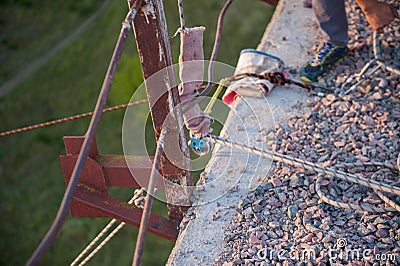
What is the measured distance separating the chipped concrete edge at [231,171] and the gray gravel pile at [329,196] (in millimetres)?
54

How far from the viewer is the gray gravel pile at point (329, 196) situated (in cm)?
204

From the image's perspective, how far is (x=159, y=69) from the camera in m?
2.04

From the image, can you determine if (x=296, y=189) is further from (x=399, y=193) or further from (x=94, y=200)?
(x=94, y=200)

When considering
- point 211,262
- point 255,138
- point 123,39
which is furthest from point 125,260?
point 123,39

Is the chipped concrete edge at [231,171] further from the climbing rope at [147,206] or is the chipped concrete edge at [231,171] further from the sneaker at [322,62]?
the climbing rope at [147,206]

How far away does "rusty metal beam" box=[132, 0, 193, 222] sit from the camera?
1928 mm

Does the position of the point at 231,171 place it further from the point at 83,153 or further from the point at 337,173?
the point at 83,153

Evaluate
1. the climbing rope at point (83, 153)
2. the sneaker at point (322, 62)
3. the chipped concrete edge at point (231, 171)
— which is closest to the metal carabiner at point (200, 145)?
the chipped concrete edge at point (231, 171)

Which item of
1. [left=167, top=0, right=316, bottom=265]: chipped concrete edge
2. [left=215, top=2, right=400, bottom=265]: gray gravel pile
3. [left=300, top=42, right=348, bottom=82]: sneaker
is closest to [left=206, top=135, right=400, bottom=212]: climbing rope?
[left=215, top=2, right=400, bottom=265]: gray gravel pile

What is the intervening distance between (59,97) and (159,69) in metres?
5.90

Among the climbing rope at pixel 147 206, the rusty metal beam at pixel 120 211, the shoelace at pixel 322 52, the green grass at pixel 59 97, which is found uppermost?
the climbing rope at pixel 147 206

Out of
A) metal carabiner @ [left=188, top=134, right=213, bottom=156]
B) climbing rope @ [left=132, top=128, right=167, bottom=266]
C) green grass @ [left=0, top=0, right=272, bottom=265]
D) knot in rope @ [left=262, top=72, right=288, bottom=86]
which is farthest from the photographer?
green grass @ [left=0, top=0, right=272, bottom=265]
